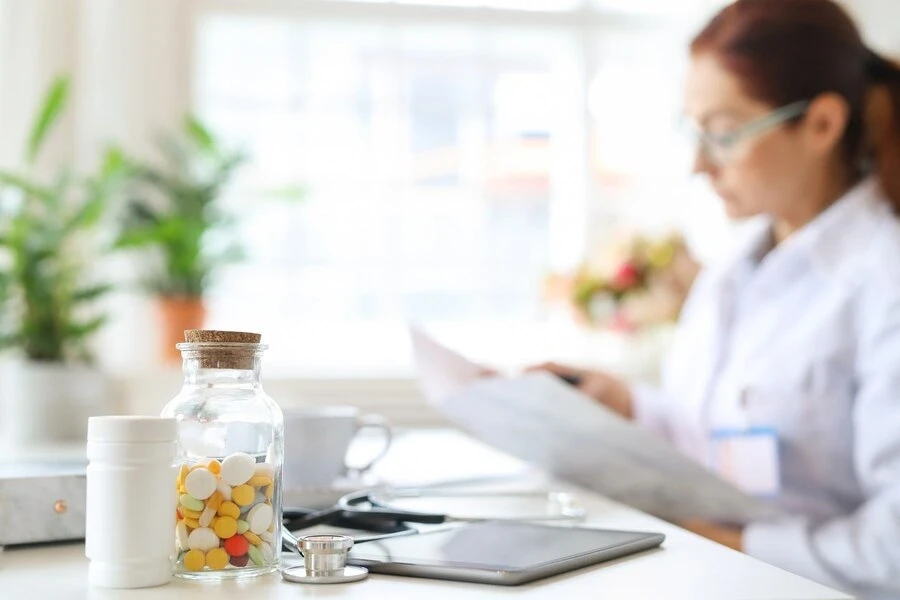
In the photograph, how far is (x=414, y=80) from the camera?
124 inches

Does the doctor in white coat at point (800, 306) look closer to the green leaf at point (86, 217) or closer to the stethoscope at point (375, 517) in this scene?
the stethoscope at point (375, 517)

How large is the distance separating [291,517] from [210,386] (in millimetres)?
219

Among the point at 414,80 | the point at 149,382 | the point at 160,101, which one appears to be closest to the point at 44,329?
the point at 149,382

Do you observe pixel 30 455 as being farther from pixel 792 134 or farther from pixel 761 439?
pixel 792 134

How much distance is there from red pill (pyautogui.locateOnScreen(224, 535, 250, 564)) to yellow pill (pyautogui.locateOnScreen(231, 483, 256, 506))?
0.07ft

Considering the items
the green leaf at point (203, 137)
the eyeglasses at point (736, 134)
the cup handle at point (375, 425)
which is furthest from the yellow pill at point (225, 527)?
the green leaf at point (203, 137)

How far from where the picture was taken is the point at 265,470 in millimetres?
622

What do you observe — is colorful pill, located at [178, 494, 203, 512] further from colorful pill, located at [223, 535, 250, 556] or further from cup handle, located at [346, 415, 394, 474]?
cup handle, located at [346, 415, 394, 474]

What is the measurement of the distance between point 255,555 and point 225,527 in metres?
0.03

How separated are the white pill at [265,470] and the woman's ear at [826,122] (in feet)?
4.10

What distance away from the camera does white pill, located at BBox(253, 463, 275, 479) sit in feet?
2.02

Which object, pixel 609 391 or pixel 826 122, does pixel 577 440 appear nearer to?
pixel 609 391

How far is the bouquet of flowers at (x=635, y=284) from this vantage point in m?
2.66

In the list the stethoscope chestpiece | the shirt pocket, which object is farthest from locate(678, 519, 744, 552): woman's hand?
the stethoscope chestpiece
